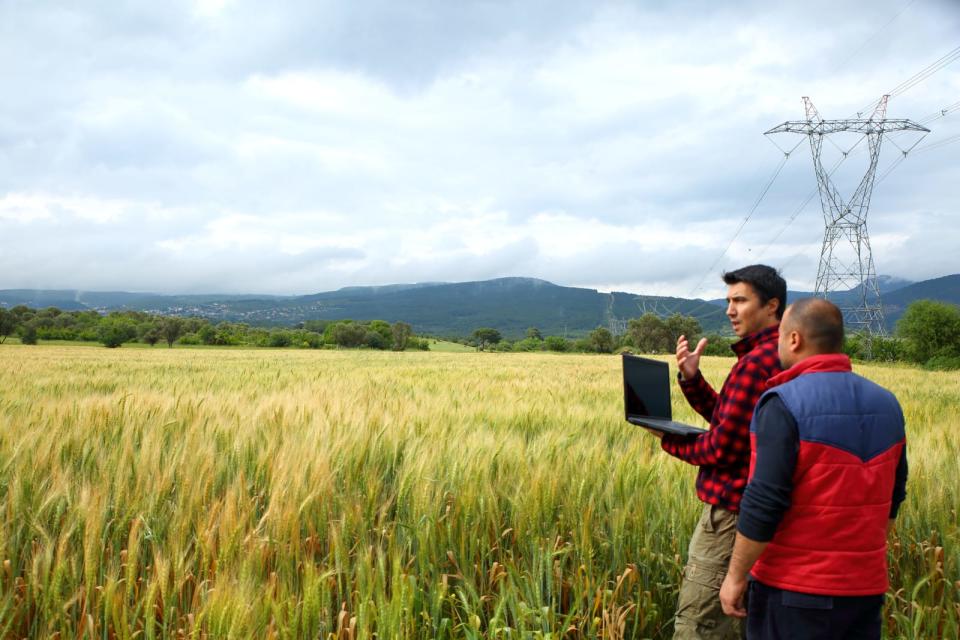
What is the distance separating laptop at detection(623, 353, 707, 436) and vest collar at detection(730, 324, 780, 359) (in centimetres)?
33

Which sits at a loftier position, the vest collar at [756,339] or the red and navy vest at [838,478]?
the vest collar at [756,339]

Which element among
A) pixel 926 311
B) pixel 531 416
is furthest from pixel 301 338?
pixel 531 416

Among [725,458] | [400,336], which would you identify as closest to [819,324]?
[725,458]

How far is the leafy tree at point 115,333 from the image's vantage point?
6059 centimetres

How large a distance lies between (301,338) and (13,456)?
76551mm

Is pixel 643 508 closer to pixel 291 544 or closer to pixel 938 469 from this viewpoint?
pixel 291 544

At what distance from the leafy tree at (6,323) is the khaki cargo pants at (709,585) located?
8202cm

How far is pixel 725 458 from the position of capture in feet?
6.37

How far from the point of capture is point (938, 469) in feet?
11.0

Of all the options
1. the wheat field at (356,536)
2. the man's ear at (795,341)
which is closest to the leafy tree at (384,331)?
the wheat field at (356,536)

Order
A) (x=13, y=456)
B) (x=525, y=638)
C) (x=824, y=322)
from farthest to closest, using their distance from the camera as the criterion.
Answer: (x=13, y=456) < (x=525, y=638) < (x=824, y=322)

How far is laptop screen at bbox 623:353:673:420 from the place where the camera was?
2244 millimetres

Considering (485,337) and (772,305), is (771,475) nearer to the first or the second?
(772,305)

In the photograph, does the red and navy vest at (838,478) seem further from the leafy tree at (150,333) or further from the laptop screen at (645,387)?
the leafy tree at (150,333)
